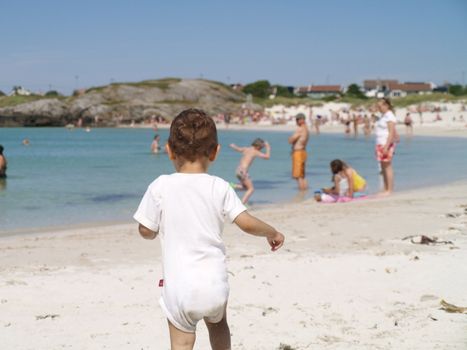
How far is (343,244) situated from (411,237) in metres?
0.74

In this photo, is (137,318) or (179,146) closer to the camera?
(179,146)

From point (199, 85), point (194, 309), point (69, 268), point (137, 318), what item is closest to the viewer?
point (194, 309)

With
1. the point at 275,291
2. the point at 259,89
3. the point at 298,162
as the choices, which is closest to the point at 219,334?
the point at 275,291

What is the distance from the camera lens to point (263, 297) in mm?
4758

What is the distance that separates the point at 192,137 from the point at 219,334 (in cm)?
92

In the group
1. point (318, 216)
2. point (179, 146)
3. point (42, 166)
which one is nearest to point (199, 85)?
point (42, 166)

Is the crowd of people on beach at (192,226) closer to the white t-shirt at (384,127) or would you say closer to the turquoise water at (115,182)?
the turquoise water at (115,182)

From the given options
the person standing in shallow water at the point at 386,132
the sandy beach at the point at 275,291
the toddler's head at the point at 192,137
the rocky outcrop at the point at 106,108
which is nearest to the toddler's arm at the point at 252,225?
the toddler's head at the point at 192,137

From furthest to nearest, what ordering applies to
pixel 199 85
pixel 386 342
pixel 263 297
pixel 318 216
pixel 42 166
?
1. pixel 199 85
2. pixel 42 166
3. pixel 318 216
4. pixel 263 297
5. pixel 386 342

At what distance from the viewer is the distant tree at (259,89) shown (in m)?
125

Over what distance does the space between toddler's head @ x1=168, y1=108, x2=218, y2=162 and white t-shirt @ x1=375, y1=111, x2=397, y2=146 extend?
893 cm

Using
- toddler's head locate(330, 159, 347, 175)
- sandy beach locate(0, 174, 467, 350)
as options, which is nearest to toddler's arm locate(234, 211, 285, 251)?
sandy beach locate(0, 174, 467, 350)

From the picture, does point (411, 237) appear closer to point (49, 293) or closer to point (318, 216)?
point (318, 216)

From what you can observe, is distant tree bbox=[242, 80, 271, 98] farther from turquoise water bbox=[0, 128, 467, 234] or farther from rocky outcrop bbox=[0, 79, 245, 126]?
turquoise water bbox=[0, 128, 467, 234]
